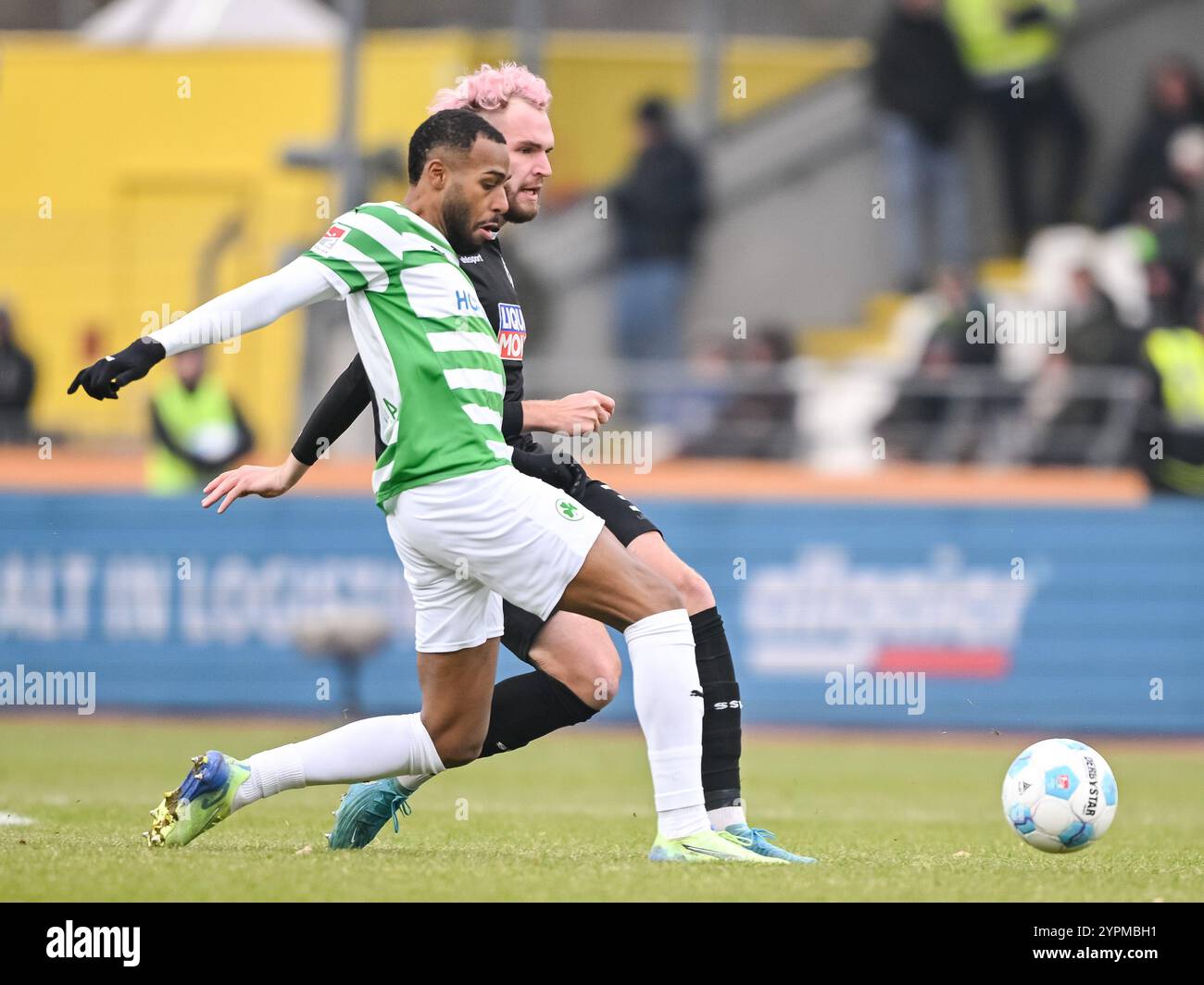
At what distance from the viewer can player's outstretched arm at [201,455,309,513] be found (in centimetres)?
591

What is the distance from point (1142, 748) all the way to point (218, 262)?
7.26 m

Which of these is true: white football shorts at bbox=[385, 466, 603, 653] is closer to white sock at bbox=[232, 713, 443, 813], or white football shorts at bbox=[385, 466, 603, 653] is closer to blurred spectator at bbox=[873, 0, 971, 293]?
white sock at bbox=[232, 713, 443, 813]

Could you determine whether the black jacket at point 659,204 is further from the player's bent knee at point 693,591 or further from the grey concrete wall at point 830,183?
the player's bent knee at point 693,591

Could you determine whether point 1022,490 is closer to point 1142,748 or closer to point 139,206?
point 1142,748

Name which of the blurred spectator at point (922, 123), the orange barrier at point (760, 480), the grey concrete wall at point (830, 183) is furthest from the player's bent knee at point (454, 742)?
the grey concrete wall at point (830, 183)

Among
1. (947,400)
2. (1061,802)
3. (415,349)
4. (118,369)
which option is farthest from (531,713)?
(947,400)

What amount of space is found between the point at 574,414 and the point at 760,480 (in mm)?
8234

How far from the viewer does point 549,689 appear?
6.52 m

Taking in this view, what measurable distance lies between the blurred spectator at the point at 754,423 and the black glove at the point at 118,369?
942cm

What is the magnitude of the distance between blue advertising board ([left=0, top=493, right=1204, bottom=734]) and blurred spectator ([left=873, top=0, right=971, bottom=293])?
3.39m

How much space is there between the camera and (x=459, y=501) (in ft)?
18.4

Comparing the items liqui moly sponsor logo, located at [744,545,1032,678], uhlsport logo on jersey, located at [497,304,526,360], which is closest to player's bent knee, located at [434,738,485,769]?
uhlsport logo on jersey, located at [497,304,526,360]

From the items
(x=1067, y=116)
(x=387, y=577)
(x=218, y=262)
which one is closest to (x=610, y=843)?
(x=387, y=577)

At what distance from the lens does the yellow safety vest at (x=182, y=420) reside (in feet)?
46.5
